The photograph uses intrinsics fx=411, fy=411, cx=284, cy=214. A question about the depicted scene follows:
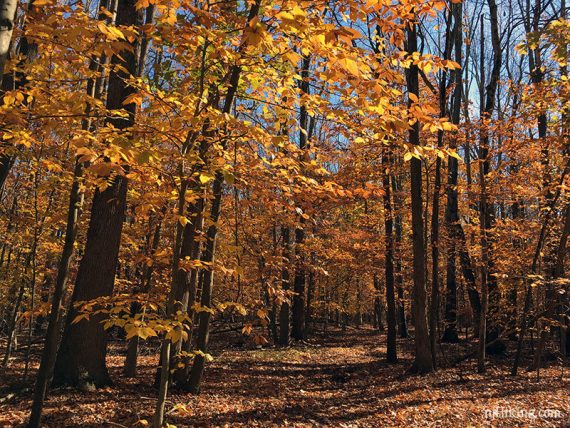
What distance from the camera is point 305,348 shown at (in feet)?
51.2

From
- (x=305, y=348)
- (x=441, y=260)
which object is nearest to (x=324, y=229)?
(x=305, y=348)

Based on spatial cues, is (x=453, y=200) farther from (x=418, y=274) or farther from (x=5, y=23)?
(x=5, y=23)

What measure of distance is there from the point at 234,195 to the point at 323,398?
4801 mm

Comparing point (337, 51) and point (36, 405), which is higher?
point (337, 51)

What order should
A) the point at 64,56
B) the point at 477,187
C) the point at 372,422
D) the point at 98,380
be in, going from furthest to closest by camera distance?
the point at 477,187 < the point at 98,380 < the point at 372,422 < the point at 64,56

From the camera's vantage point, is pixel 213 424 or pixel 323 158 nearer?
pixel 323 158

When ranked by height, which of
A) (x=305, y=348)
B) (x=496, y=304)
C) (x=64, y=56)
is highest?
(x=64, y=56)

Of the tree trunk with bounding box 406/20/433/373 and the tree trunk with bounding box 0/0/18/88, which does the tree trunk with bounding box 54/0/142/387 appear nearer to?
the tree trunk with bounding box 0/0/18/88

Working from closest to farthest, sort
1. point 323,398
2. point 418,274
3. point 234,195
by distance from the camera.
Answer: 1. point 234,195
2. point 323,398
3. point 418,274

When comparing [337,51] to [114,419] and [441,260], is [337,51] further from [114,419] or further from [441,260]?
[441,260]

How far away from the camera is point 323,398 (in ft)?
27.0

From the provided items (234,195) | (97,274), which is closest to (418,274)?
(234,195)

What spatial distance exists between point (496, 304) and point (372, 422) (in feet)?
23.0

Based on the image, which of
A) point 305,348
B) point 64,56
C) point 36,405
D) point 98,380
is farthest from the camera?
point 305,348
